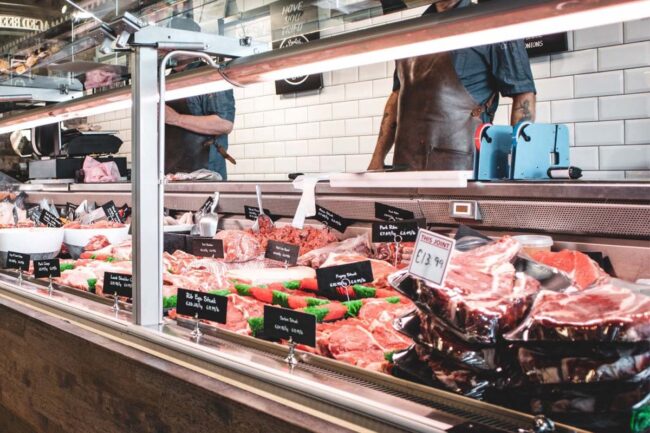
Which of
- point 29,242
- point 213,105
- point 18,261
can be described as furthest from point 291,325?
point 213,105

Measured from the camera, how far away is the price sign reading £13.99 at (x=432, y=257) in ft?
3.85

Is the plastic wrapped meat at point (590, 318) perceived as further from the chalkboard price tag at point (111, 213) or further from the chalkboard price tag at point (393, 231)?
the chalkboard price tag at point (111, 213)

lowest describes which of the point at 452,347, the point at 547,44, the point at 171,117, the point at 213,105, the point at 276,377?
the point at 276,377

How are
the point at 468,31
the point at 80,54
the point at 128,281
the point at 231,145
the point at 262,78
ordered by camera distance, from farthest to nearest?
Answer: the point at 231,145, the point at 80,54, the point at 128,281, the point at 262,78, the point at 468,31

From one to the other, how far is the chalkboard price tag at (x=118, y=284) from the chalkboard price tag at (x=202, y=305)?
0.44 metres

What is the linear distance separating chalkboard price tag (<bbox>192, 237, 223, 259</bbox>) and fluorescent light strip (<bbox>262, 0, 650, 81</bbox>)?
3.47 ft

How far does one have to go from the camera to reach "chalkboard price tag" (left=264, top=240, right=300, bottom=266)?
2.54m

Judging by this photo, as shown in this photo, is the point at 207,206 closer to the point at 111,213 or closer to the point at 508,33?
the point at 111,213

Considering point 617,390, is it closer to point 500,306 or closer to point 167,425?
point 500,306

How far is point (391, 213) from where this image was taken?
262cm

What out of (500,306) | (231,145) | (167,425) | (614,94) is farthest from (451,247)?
(231,145)

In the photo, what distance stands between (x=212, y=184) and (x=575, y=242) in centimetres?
217

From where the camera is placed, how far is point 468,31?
1.45m

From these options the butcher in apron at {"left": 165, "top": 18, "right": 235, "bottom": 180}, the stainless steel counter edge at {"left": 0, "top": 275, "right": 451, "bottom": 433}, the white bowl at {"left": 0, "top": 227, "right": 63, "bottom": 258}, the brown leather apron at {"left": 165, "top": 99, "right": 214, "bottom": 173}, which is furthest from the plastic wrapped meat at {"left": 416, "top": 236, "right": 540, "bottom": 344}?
the brown leather apron at {"left": 165, "top": 99, "right": 214, "bottom": 173}
